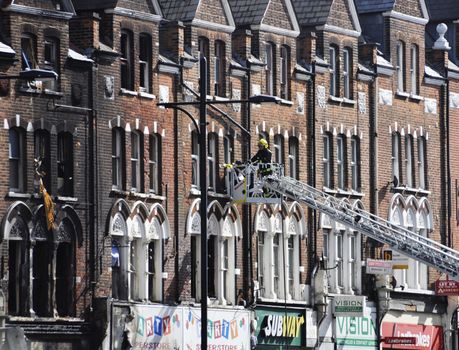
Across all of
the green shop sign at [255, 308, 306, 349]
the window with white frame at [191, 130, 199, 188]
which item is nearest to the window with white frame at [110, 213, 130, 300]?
the window with white frame at [191, 130, 199, 188]

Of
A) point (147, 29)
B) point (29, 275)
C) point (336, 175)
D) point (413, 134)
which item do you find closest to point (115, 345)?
point (29, 275)

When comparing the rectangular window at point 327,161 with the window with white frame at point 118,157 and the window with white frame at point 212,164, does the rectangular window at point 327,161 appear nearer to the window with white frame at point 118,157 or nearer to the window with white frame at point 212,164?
the window with white frame at point 212,164

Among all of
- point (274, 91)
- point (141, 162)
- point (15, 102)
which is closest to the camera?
point (15, 102)

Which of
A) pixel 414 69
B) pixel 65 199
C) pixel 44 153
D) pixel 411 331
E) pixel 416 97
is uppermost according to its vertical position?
pixel 414 69

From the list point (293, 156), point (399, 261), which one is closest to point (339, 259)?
point (399, 261)

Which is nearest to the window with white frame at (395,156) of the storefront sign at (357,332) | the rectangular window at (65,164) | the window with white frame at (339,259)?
the window with white frame at (339,259)

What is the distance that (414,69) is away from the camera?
320 ft

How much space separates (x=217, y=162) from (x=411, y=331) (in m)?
15.9

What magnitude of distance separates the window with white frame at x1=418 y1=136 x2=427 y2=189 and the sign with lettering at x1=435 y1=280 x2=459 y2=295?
3.97 metres

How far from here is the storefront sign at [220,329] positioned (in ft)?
270

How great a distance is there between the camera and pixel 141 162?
8019 cm

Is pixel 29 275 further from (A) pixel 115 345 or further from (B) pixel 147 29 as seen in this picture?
(B) pixel 147 29

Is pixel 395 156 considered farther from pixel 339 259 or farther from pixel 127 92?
pixel 127 92

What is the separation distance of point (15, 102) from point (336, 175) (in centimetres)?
2053
